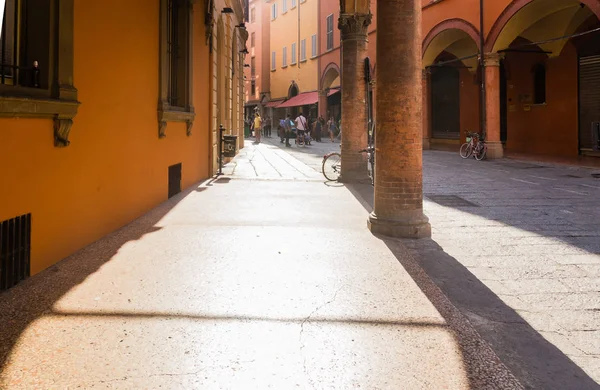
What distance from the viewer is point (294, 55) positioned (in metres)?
38.3

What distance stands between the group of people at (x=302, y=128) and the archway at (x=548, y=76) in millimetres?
9554

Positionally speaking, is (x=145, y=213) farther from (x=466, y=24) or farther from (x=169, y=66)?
(x=466, y=24)

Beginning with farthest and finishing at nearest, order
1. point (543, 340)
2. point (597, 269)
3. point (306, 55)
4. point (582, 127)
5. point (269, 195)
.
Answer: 1. point (306, 55)
2. point (582, 127)
3. point (269, 195)
4. point (597, 269)
5. point (543, 340)

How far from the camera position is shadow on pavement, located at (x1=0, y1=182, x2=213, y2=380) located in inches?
111

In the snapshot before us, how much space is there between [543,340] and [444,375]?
81 cm

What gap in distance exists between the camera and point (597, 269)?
4168 millimetres

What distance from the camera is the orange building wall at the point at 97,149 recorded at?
3.68m

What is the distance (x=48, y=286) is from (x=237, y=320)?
1.55 metres

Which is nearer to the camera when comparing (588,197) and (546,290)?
(546,290)

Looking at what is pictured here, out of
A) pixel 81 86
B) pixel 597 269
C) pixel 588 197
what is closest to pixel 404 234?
pixel 597 269

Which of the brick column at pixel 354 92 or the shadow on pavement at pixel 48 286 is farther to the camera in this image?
the brick column at pixel 354 92

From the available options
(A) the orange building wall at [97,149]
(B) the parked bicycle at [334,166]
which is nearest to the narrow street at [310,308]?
(A) the orange building wall at [97,149]

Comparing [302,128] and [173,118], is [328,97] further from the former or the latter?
[173,118]

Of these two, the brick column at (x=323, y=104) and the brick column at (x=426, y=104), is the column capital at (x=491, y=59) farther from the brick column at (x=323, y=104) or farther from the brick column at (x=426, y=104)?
the brick column at (x=323, y=104)
